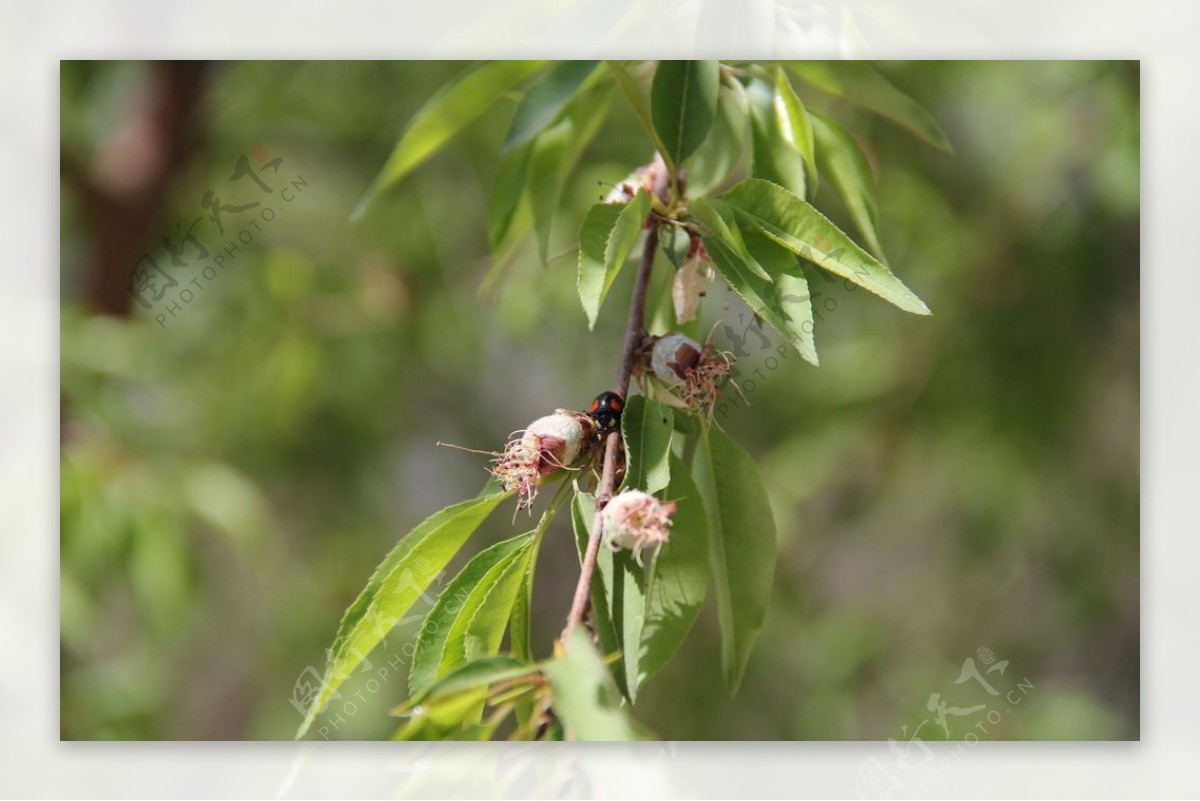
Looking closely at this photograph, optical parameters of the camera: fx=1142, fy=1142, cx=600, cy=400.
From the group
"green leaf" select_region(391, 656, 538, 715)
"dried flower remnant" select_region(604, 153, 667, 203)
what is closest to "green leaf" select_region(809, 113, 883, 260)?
"dried flower remnant" select_region(604, 153, 667, 203)

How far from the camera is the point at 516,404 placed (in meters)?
2.26

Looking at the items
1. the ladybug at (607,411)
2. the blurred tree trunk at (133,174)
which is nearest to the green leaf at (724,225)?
the ladybug at (607,411)

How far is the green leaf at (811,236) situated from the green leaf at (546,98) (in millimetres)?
170

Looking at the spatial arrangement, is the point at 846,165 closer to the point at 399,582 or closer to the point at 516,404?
the point at 399,582

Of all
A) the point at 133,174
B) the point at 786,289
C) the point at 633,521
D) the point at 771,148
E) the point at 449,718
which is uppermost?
the point at 133,174

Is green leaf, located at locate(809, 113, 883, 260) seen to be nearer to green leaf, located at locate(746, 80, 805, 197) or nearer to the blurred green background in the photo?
green leaf, located at locate(746, 80, 805, 197)

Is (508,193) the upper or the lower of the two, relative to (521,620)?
upper

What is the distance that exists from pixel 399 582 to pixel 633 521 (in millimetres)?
191

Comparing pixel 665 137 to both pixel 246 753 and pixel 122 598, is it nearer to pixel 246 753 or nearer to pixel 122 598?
pixel 246 753

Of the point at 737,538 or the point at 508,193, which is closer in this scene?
the point at 737,538

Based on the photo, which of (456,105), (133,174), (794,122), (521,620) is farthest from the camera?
(133,174)

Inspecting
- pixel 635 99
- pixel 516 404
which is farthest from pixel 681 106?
pixel 516 404

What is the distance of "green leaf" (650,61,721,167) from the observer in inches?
30.0

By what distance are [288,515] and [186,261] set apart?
0.60 meters
